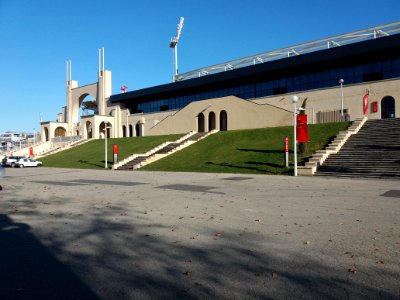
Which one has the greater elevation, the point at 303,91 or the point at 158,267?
the point at 303,91

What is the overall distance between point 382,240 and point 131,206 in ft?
21.9

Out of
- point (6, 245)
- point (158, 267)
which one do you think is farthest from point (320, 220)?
point (6, 245)

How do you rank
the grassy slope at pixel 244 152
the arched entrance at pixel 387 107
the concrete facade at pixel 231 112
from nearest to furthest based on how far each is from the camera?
the grassy slope at pixel 244 152 < the arched entrance at pixel 387 107 < the concrete facade at pixel 231 112

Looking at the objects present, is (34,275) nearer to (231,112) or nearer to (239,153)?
(239,153)

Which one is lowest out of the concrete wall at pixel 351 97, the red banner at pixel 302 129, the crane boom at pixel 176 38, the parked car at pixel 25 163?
the parked car at pixel 25 163

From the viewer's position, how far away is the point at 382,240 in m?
6.25

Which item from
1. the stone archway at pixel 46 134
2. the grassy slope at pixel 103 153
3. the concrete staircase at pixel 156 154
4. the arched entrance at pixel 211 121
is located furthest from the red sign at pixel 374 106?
the stone archway at pixel 46 134

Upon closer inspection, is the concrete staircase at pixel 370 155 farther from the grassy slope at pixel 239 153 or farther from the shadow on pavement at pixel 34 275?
the shadow on pavement at pixel 34 275

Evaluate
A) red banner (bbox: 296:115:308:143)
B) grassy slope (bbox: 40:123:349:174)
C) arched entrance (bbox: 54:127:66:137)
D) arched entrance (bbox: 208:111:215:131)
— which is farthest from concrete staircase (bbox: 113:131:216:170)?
arched entrance (bbox: 54:127:66:137)

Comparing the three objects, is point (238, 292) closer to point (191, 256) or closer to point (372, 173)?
point (191, 256)

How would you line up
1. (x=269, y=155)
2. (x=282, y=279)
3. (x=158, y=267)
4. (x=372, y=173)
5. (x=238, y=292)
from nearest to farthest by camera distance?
(x=238, y=292)
(x=282, y=279)
(x=158, y=267)
(x=372, y=173)
(x=269, y=155)

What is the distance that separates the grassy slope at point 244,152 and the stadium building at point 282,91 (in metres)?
6.39

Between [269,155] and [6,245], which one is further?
[269,155]

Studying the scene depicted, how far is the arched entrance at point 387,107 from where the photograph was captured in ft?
116
